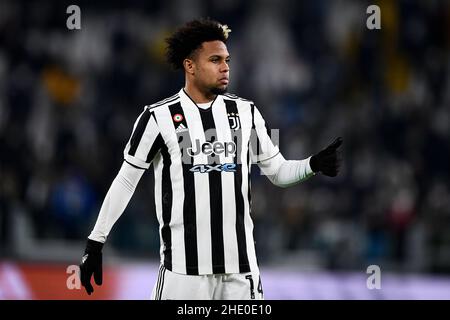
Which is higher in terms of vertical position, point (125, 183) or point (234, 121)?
point (234, 121)

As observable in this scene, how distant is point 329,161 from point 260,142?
399mm

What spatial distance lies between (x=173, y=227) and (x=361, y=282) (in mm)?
4208

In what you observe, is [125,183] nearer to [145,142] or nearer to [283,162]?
[145,142]

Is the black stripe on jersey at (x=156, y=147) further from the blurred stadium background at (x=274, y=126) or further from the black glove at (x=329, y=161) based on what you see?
the blurred stadium background at (x=274, y=126)

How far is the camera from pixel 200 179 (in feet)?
16.2

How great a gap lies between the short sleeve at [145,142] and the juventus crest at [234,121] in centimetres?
37

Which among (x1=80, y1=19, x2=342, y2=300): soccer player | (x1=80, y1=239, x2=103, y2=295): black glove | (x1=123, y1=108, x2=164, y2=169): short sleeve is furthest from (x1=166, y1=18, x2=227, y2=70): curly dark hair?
(x1=80, y1=239, x2=103, y2=295): black glove

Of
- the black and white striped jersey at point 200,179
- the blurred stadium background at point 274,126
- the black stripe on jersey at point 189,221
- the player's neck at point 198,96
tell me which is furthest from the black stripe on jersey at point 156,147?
the blurred stadium background at point 274,126

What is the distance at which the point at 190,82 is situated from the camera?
16.9 feet

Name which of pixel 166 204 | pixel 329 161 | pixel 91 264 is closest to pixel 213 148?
pixel 166 204

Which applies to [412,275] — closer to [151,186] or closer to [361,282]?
[361,282]

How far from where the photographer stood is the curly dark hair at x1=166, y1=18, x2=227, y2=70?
16.8 ft

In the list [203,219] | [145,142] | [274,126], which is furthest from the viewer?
[274,126]

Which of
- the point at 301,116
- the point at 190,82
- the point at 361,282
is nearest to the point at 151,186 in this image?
the point at 301,116
